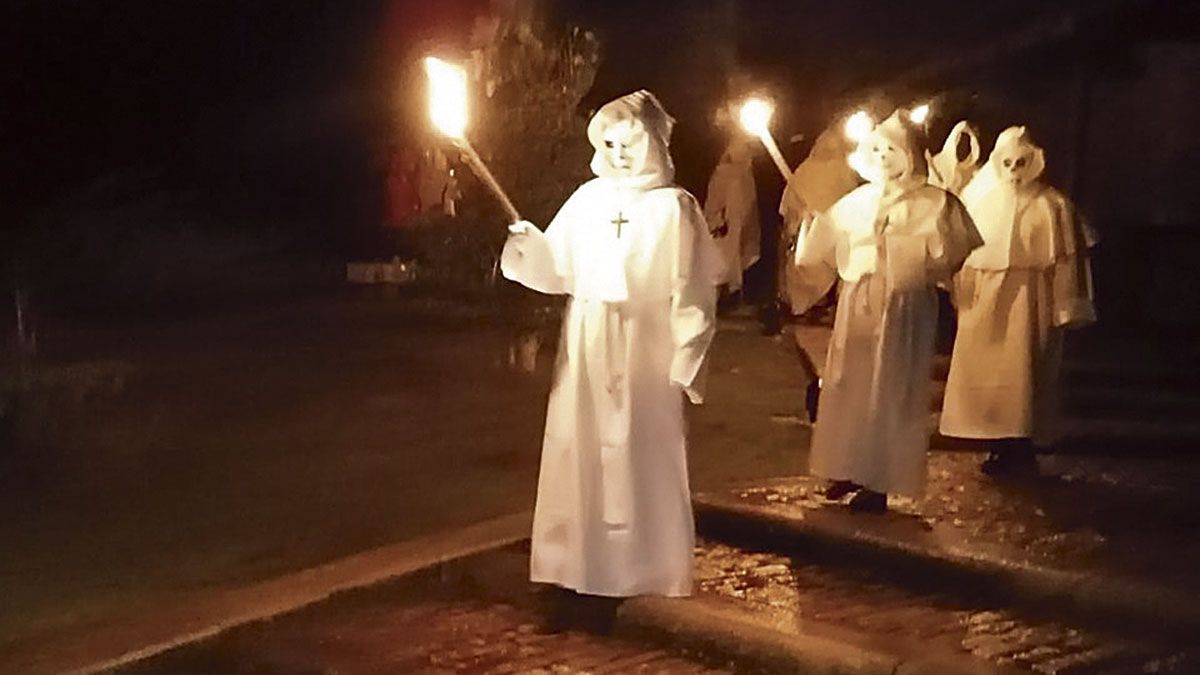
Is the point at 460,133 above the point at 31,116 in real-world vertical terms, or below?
below

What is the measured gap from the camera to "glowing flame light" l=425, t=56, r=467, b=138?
6387 millimetres

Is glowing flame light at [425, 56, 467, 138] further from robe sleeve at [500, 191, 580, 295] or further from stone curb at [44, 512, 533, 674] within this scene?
stone curb at [44, 512, 533, 674]

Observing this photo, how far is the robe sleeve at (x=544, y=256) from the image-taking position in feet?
23.9

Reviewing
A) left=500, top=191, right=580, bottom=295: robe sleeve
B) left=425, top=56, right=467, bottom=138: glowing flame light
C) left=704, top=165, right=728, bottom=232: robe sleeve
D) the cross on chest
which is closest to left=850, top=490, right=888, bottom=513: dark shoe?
left=500, top=191, right=580, bottom=295: robe sleeve

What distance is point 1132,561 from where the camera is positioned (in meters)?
8.20

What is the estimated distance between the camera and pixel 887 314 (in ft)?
28.9

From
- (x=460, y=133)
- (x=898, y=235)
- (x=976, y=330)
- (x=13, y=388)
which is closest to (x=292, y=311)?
(x=13, y=388)

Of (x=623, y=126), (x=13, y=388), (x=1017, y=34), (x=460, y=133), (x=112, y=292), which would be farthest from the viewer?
(x=112, y=292)

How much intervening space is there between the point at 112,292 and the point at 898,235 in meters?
15.7

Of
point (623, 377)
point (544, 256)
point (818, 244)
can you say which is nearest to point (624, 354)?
point (623, 377)

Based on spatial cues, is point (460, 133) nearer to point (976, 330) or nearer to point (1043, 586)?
point (1043, 586)

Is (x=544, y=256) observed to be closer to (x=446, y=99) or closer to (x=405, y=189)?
(x=446, y=99)

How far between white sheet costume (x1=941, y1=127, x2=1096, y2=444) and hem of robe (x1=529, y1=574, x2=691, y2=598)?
3776mm

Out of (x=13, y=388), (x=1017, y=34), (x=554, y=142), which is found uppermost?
(x=1017, y=34)
